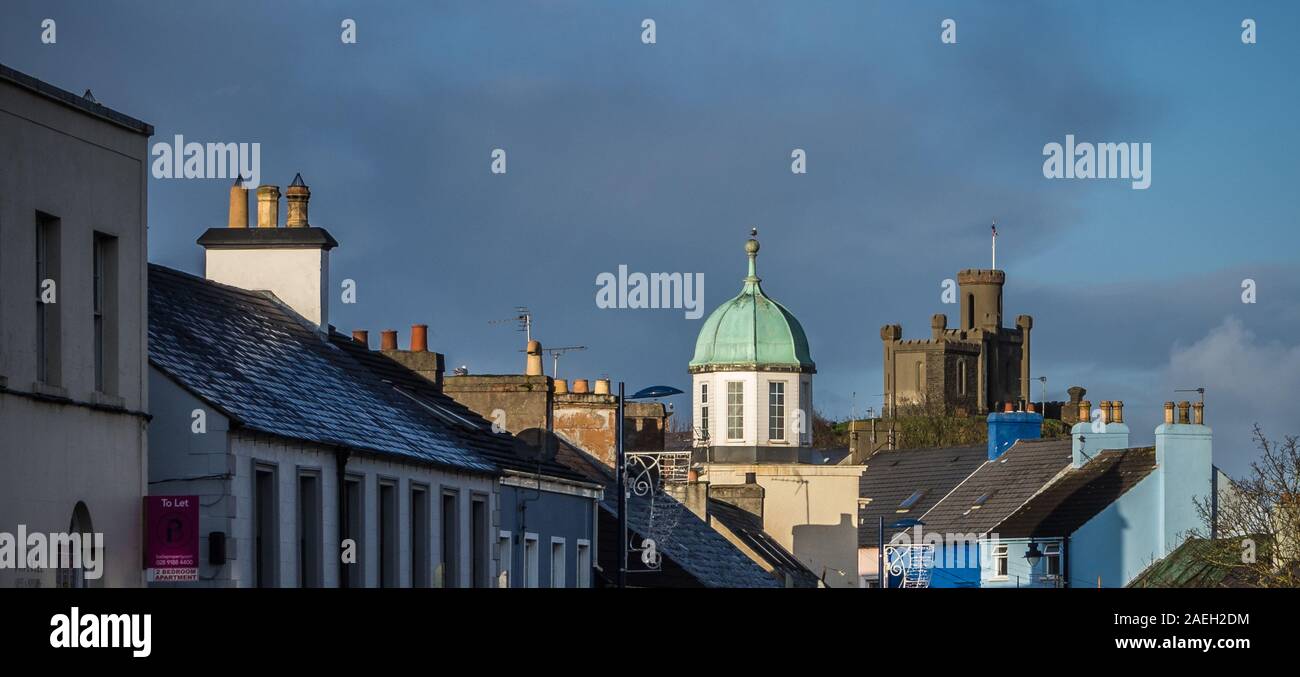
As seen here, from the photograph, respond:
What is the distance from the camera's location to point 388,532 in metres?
36.1

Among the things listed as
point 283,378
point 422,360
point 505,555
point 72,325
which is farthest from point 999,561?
point 72,325

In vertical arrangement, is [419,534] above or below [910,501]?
above

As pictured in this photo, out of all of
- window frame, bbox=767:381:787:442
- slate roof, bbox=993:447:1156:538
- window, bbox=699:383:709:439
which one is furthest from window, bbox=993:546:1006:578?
window, bbox=699:383:709:439

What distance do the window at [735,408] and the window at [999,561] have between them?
10.1 meters

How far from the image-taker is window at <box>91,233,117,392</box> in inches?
1086

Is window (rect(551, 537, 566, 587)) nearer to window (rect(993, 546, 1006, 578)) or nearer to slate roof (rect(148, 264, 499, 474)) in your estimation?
slate roof (rect(148, 264, 499, 474))

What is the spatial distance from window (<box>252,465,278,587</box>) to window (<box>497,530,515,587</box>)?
30.3 ft

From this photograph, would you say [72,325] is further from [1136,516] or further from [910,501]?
[910,501]

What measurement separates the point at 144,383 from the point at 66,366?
2.33 metres

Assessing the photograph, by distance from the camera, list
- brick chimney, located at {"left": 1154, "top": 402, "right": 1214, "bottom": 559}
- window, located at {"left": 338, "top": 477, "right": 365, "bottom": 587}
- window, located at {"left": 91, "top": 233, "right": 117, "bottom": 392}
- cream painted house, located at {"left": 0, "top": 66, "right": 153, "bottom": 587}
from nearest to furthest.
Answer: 1. cream painted house, located at {"left": 0, "top": 66, "right": 153, "bottom": 587}
2. window, located at {"left": 91, "top": 233, "right": 117, "bottom": 392}
3. window, located at {"left": 338, "top": 477, "right": 365, "bottom": 587}
4. brick chimney, located at {"left": 1154, "top": 402, "right": 1214, "bottom": 559}

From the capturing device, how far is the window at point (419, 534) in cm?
3731

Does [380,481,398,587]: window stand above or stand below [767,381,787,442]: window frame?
below

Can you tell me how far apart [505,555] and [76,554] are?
50.8ft

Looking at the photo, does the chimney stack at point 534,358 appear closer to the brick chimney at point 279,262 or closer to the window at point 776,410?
the brick chimney at point 279,262
